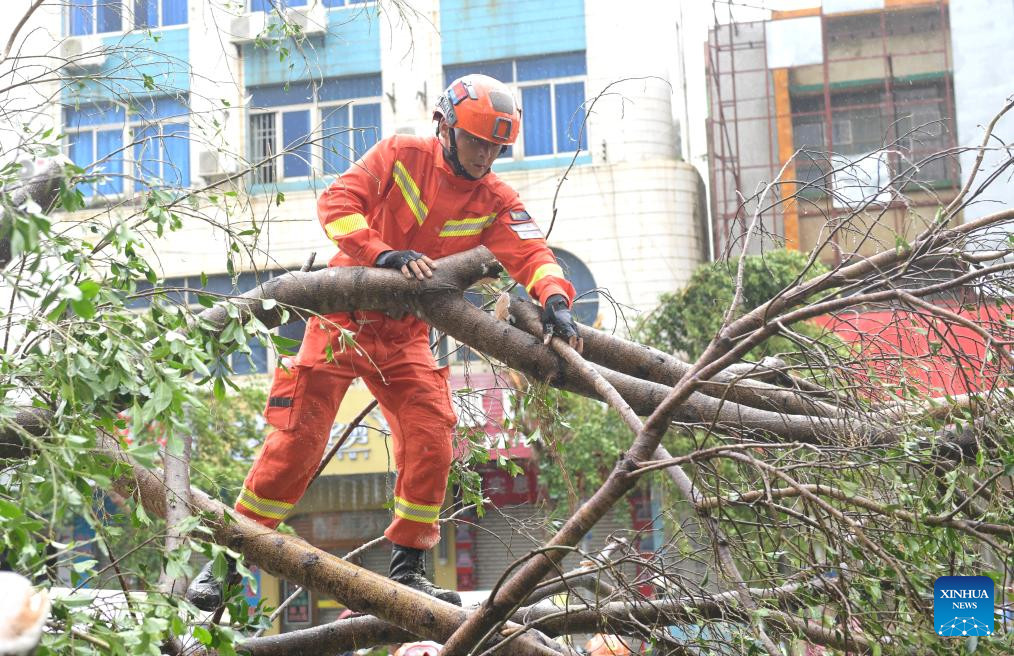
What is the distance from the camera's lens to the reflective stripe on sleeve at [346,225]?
14.6 feet

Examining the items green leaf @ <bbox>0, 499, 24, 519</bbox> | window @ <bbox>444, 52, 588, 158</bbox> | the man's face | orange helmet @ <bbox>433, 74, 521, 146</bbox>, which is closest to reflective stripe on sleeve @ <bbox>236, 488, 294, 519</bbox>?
the man's face

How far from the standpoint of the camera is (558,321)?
419cm

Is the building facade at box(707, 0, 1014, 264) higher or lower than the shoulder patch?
higher

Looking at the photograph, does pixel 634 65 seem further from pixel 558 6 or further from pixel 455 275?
pixel 455 275

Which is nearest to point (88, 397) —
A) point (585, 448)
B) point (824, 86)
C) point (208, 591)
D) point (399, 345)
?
point (208, 591)

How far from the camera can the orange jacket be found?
463 centimetres

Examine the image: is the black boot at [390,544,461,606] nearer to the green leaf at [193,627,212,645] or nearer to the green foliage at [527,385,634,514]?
the green leaf at [193,627,212,645]

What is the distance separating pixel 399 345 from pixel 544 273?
2.41 feet

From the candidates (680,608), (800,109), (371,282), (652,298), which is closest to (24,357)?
(371,282)

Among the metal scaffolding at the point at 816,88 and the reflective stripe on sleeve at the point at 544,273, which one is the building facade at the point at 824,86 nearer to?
the metal scaffolding at the point at 816,88

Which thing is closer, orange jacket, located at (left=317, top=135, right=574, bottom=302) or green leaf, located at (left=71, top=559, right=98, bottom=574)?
green leaf, located at (left=71, top=559, right=98, bottom=574)

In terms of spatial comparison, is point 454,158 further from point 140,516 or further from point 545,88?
point 545,88

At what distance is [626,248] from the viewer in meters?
15.3

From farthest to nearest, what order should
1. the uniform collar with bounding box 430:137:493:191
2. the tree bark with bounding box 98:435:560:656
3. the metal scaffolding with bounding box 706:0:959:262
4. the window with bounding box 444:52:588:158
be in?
the window with bounding box 444:52:588:158
the metal scaffolding with bounding box 706:0:959:262
the uniform collar with bounding box 430:137:493:191
the tree bark with bounding box 98:435:560:656
